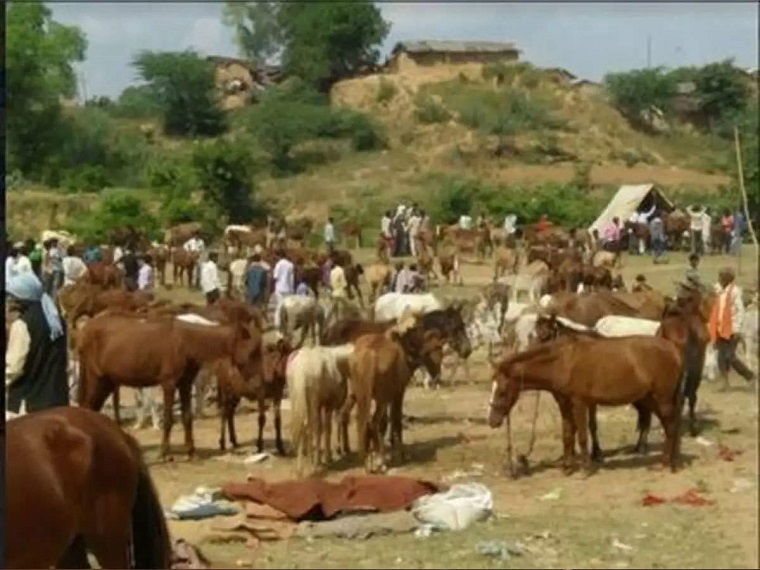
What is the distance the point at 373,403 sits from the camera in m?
10.7

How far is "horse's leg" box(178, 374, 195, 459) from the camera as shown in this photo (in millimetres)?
10914

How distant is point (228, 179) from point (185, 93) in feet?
16.0

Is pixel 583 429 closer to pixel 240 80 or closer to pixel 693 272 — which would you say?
pixel 693 272

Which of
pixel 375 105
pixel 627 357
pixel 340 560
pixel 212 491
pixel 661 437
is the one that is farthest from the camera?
pixel 375 105

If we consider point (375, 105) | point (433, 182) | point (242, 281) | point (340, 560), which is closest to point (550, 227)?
point (242, 281)

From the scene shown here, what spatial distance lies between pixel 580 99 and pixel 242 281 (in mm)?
4525

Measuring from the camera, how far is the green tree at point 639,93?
1002 cm

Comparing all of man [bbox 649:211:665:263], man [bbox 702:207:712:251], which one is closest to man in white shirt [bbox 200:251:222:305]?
man [bbox 649:211:665:263]

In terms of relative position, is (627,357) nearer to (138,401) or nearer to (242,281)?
(138,401)

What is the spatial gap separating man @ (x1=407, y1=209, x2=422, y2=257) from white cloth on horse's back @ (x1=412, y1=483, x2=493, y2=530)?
1145cm

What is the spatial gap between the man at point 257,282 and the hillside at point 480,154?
277 cm

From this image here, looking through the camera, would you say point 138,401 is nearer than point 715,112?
No

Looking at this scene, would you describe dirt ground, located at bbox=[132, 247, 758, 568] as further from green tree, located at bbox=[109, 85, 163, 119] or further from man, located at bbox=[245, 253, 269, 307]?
green tree, located at bbox=[109, 85, 163, 119]

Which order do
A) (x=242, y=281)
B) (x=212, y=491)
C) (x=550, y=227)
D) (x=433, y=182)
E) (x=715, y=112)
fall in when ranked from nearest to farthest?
(x=715, y=112)
(x=212, y=491)
(x=550, y=227)
(x=242, y=281)
(x=433, y=182)
